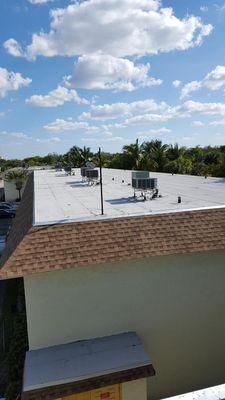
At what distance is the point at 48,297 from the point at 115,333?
2.09m

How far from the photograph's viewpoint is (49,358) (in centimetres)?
798

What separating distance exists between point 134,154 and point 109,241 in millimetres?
37135

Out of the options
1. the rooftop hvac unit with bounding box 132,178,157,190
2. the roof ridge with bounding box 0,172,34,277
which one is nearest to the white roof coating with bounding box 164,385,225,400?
the roof ridge with bounding box 0,172,34,277

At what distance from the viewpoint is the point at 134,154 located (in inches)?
1774

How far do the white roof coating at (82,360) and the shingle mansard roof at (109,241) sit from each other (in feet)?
7.00

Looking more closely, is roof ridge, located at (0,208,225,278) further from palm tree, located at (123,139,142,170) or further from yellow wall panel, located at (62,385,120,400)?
palm tree, located at (123,139,142,170)

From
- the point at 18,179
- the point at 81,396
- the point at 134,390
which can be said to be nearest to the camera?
the point at 81,396

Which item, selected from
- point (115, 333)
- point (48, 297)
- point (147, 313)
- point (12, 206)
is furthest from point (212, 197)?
point (12, 206)

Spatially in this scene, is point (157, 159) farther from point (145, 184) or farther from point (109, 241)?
point (109, 241)

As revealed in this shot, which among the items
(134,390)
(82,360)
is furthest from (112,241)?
(134,390)

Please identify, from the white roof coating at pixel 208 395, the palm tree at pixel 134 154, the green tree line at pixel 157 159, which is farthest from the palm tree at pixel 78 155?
the white roof coating at pixel 208 395

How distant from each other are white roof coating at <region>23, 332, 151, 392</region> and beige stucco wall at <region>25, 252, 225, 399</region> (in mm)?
306

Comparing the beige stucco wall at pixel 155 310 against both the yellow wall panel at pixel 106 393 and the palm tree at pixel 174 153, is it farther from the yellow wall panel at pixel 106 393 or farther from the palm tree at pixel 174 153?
the palm tree at pixel 174 153

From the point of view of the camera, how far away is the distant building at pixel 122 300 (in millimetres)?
7660
